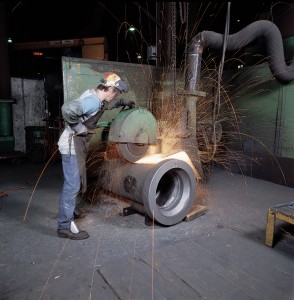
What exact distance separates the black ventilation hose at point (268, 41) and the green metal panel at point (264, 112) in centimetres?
33

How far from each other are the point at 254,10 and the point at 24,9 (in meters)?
7.95

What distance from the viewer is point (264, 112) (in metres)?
5.21

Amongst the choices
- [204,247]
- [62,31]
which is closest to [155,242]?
[204,247]

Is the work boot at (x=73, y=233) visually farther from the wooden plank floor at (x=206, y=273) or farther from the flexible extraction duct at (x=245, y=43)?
the flexible extraction duct at (x=245, y=43)

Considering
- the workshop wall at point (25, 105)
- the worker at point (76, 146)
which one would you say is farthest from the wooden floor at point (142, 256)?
the workshop wall at point (25, 105)

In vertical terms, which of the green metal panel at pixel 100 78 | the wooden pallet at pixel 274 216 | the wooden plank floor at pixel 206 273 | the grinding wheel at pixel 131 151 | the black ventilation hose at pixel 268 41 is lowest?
the wooden plank floor at pixel 206 273

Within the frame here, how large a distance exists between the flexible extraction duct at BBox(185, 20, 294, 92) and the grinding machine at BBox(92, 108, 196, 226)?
1.20 metres

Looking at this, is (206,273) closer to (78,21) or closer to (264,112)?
(264,112)

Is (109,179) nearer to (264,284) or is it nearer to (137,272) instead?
(137,272)

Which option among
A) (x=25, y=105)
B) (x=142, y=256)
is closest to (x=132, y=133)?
(x=142, y=256)

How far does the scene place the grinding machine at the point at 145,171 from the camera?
2.98m

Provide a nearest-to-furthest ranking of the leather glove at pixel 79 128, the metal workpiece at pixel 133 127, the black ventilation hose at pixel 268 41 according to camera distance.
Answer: the leather glove at pixel 79 128, the metal workpiece at pixel 133 127, the black ventilation hose at pixel 268 41

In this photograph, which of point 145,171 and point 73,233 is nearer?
point 73,233

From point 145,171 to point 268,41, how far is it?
10.4 feet
